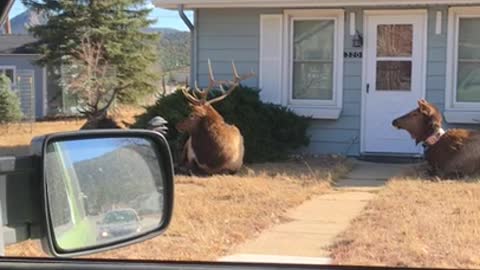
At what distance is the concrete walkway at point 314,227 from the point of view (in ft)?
18.0

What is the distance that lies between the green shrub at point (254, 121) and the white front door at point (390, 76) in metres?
1.01

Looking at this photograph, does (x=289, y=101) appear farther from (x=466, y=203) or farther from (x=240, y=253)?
(x=240, y=253)

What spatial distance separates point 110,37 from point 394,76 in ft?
14.0

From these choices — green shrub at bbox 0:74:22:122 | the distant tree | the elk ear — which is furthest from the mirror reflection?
the elk ear

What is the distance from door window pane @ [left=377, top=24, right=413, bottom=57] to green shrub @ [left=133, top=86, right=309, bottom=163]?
5.11 feet

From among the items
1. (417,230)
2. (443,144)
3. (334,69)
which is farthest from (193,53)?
(417,230)

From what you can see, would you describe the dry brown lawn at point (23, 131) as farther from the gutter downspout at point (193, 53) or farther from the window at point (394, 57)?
the window at point (394, 57)

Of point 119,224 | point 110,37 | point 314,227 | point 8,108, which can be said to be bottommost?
point 314,227

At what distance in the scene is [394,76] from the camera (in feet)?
37.6

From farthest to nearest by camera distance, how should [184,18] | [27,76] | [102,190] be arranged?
[184,18]
[27,76]
[102,190]

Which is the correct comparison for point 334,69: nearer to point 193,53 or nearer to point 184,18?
point 193,53

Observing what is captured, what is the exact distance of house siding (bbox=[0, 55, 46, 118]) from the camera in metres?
7.21

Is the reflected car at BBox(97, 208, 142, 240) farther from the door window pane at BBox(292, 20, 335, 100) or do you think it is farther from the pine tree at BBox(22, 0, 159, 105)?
the door window pane at BBox(292, 20, 335, 100)

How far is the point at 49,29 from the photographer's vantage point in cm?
815
